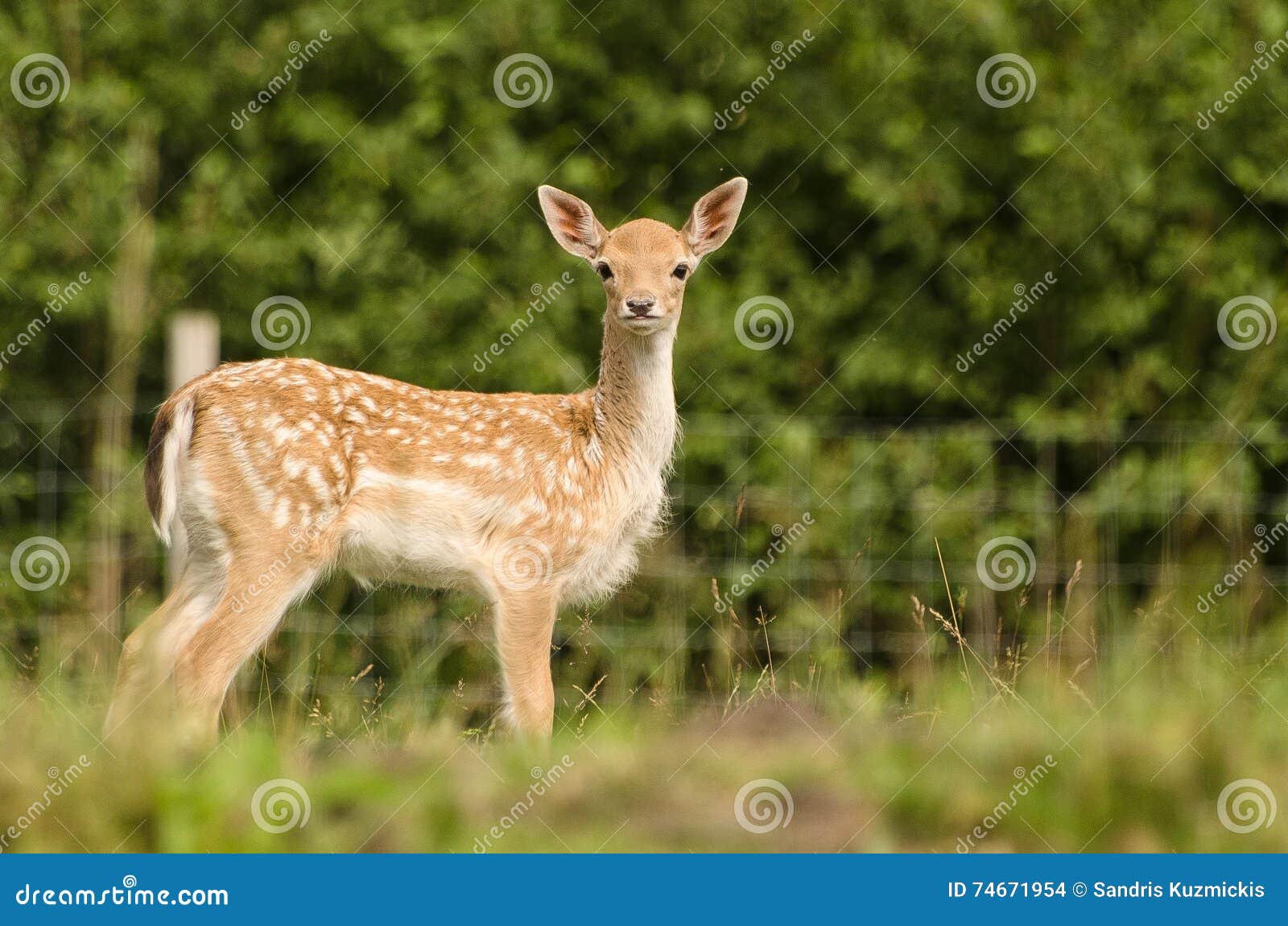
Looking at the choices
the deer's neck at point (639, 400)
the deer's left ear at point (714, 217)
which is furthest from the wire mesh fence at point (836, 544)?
the deer's left ear at point (714, 217)

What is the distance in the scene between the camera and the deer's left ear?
6141mm

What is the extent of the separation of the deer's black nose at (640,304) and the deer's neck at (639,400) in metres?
0.44

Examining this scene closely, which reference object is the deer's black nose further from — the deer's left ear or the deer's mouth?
the deer's left ear

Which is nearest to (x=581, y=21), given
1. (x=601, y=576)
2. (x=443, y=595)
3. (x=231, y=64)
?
(x=231, y=64)

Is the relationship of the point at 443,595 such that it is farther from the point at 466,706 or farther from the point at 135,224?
the point at 135,224

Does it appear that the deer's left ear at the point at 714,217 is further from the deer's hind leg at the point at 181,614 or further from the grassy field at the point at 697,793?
the grassy field at the point at 697,793

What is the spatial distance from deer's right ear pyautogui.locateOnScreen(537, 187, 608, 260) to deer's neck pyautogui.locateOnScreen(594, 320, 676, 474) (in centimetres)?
32

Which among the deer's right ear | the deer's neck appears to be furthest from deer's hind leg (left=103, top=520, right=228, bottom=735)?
the deer's right ear

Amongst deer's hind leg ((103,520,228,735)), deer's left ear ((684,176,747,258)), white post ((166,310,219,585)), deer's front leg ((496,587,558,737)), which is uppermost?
deer's left ear ((684,176,747,258))

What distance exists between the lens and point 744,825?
2.64 metres

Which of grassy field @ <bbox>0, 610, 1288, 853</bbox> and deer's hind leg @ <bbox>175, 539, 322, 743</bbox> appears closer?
grassy field @ <bbox>0, 610, 1288, 853</bbox>

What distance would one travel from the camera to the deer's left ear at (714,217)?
20.1ft

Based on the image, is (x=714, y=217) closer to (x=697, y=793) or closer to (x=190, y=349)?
(x=190, y=349)

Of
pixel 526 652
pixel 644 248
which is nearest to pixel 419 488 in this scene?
pixel 526 652
